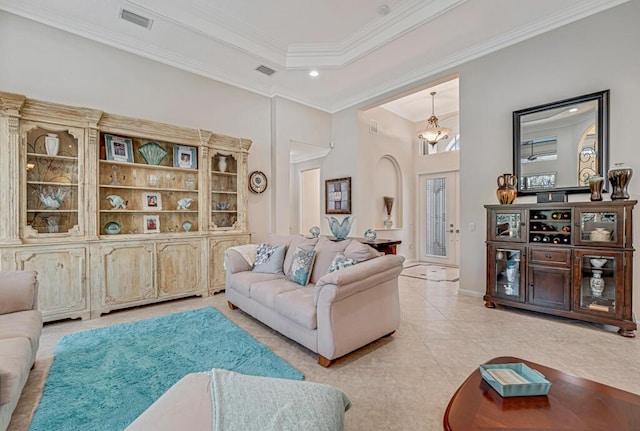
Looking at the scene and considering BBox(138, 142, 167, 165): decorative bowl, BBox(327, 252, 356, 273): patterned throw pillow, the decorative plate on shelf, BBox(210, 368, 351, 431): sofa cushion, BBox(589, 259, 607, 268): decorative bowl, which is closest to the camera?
BBox(210, 368, 351, 431): sofa cushion

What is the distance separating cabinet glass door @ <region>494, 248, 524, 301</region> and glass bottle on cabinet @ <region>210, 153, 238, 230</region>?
387cm

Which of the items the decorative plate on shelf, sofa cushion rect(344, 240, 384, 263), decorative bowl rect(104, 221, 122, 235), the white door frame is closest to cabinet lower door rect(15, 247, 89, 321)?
decorative bowl rect(104, 221, 122, 235)

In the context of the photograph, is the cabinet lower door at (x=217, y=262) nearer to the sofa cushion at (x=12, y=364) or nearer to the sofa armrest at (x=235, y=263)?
the sofa armrest at (x=235, y=263)

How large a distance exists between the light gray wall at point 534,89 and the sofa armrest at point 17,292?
193 inches

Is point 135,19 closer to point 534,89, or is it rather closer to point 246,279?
point 246,279

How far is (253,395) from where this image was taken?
1.13m

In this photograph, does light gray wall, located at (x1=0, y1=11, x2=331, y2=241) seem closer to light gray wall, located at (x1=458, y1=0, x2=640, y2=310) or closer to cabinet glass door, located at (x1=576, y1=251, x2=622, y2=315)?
light gray wall, located at (x1=458, y1=0, x2=640, y2=310)

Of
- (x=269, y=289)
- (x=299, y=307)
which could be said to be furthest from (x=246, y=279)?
(x=299, y=307)

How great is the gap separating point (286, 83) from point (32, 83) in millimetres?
3386

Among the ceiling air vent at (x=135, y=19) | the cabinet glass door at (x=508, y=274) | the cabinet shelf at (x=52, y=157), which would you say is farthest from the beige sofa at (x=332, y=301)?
the ceiling air vent at (x=135, y=19)

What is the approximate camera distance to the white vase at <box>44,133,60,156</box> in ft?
11.0

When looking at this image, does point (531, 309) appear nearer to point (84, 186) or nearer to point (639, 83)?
point (639, 83)

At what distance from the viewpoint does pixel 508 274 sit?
367 cm

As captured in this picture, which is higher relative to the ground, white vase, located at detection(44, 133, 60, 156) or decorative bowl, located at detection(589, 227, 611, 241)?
white vase, located at detection(44, 133, 60, 156)
